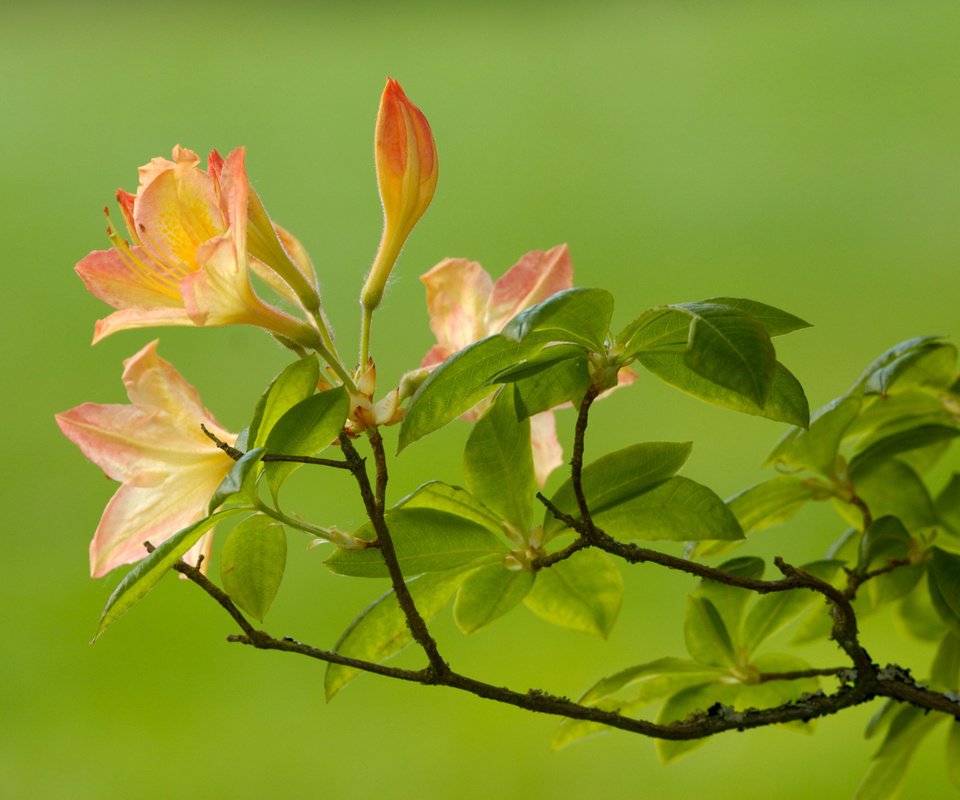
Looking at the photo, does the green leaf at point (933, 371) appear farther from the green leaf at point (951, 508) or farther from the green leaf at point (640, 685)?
the green leaf at point (640, 685)

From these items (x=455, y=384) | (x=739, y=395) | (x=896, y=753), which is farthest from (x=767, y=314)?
(x=896, y=753)

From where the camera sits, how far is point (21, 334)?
1679mm

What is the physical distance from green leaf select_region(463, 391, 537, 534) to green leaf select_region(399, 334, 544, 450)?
7cm

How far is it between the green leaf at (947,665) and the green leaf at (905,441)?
0.54 feet

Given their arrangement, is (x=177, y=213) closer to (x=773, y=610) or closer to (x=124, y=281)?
(x=124, y=281)

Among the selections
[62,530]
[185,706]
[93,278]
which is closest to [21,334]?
[62,530]

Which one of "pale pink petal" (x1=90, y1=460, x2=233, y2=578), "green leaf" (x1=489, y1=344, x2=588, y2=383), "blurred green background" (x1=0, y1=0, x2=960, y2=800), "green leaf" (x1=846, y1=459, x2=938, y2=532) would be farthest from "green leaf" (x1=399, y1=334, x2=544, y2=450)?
"blurred green background" (x1=0, y1=0, x2=960, y2=800)

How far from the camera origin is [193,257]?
1.65 ft

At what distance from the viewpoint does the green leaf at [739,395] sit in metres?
0.46

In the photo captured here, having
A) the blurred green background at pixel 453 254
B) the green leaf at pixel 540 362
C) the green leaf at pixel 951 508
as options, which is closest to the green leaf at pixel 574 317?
the green leaf at pixel 540 362

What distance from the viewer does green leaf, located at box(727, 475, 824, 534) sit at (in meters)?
0.65

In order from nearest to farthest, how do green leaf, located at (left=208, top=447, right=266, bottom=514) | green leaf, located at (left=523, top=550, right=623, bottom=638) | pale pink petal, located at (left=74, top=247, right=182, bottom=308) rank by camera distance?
green leaf, located at (left=208, top=447, right=266, bottom=514)
pale pink petal, located at (left=74, top=247, right=182, bottom=308)
green leaf, located at (left=523, top=550, right=623, bottom=638)

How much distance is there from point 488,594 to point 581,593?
0.19 feet

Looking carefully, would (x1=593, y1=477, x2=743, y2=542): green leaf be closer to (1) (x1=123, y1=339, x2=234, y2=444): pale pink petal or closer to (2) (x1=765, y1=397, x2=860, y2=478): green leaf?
(2) (x1=765, y1=397, x2=860, y2=478): green leaf
